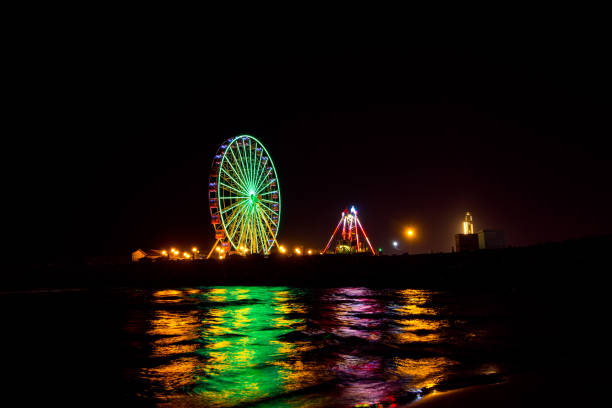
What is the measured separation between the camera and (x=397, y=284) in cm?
2602

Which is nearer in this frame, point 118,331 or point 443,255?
point 118,331

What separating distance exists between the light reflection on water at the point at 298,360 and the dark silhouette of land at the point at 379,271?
10.8 meters

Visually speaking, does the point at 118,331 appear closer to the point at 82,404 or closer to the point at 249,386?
the point at 82,404

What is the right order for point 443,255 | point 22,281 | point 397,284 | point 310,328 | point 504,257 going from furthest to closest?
1. point 22,281
2. point 443,255
3. point 397,284
4. point 504,257
5. point 310,328

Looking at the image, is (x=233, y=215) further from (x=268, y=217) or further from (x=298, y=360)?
(x=298, y=360)

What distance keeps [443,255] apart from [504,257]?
555cm

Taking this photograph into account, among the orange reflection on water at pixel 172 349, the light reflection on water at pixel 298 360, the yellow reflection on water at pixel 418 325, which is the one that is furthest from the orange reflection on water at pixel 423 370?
the orange reflection on water at pixel 172 349

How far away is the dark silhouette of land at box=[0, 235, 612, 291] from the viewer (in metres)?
17.9

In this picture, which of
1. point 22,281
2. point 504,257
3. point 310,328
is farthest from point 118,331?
point 22,281

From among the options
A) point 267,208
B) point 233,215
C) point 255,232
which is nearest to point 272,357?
point 233,215

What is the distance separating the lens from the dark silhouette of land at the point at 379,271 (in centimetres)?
1786

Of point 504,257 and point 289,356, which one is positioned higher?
point 504,257

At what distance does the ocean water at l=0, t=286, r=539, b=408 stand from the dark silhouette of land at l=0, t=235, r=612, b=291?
29.0ft

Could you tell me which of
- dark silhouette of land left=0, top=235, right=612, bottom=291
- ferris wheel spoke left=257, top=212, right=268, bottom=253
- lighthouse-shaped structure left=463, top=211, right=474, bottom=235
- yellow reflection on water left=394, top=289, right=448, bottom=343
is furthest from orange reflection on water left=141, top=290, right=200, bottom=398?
lighthouse-shaped structure left=463, top=211, right=474, bottom=235
